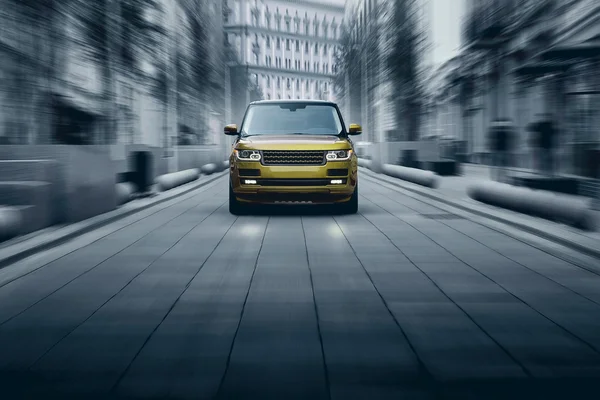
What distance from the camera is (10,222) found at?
8680 mm

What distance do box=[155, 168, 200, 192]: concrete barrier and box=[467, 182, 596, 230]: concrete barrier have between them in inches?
298

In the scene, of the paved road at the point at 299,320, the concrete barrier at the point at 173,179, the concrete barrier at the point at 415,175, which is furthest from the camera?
the concrete barrier at the point at 415,175


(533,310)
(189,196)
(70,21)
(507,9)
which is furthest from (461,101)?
(533,310)

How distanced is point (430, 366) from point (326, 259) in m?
3.67

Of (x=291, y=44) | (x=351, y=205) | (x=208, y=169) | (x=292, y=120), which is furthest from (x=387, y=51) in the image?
(x=291, y=44)

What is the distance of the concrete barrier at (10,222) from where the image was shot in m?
8.52

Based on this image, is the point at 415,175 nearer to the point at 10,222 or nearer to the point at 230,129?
the point at 230,129

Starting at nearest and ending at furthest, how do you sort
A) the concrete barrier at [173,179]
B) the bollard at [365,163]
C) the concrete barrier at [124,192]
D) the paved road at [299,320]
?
the paved road at [299,320]
the concrete barrier at [124,192]
the concrete barrier at [173,179]
the bollard at [365,163]

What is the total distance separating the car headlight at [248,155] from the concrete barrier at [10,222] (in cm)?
377

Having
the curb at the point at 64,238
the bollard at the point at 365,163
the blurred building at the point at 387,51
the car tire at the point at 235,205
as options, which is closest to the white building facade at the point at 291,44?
the bollard at the point at 365,163

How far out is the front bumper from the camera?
11.6 meters

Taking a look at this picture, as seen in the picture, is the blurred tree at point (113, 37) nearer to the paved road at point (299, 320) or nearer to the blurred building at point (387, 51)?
the paved road at point (299, 320)

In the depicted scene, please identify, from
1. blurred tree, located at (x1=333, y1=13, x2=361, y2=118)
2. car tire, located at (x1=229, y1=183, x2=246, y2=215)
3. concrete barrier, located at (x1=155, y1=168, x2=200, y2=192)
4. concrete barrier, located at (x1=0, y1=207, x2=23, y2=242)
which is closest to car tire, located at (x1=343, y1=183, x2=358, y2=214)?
car tire, located at (x1=229, y1=183, x2=246, y2=215)

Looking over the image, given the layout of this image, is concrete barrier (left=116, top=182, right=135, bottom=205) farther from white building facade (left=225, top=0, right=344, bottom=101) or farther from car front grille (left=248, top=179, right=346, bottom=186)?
white building facade (left=225, top=0, right=344, bottom=101)
